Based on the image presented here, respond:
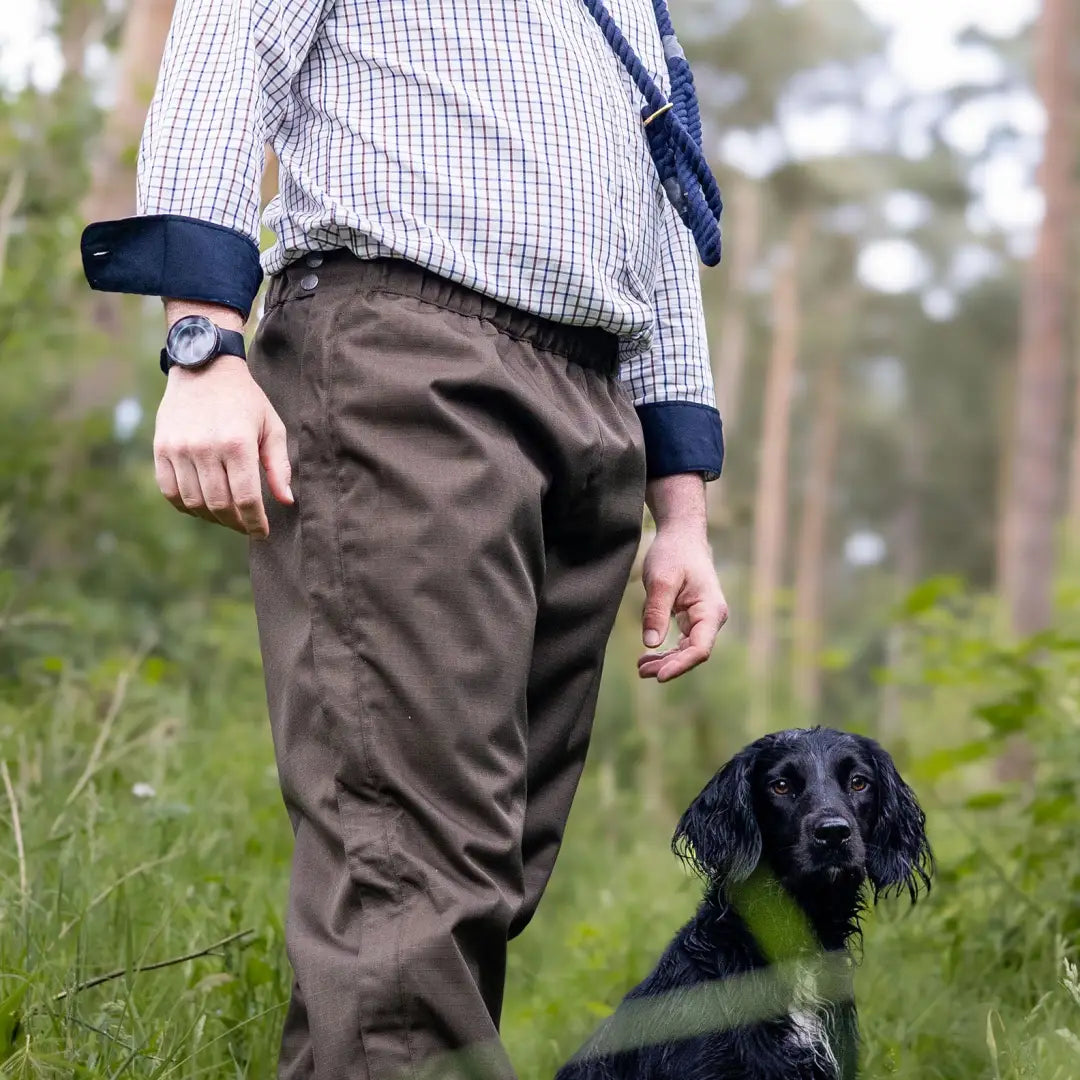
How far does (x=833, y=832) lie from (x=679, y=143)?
1161 mm

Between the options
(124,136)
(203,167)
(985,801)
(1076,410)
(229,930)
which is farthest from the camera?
(1076,410)

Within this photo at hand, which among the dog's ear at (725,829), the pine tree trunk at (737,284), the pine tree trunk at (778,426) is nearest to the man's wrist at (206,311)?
the dog's ear at (725,829)

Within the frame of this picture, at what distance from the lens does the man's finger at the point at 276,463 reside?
165 cm

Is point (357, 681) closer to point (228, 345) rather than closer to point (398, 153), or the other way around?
point (228, 345)

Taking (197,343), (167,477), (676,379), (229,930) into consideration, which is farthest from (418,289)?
(229,930)

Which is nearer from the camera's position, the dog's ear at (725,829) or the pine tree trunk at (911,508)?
the dog's ear at (725,829)

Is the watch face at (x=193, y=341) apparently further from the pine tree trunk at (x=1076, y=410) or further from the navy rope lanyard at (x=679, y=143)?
the pine tree trunk at (x=1076, y=410)

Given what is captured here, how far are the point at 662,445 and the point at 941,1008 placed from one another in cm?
143

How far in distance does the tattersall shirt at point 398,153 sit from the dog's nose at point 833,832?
0.89m

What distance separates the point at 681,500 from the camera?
7.47ft

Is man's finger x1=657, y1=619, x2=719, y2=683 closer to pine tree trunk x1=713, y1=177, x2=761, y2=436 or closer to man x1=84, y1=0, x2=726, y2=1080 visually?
man x1=84, y1=0, x2=726, y2=1080

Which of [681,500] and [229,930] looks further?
[229,930]

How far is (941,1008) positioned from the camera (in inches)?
112

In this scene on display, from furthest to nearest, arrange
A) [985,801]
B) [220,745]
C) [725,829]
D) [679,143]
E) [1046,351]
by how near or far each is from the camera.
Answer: [1046,351] → [220,745] → [985,801] → [725,829] → [679,143]
